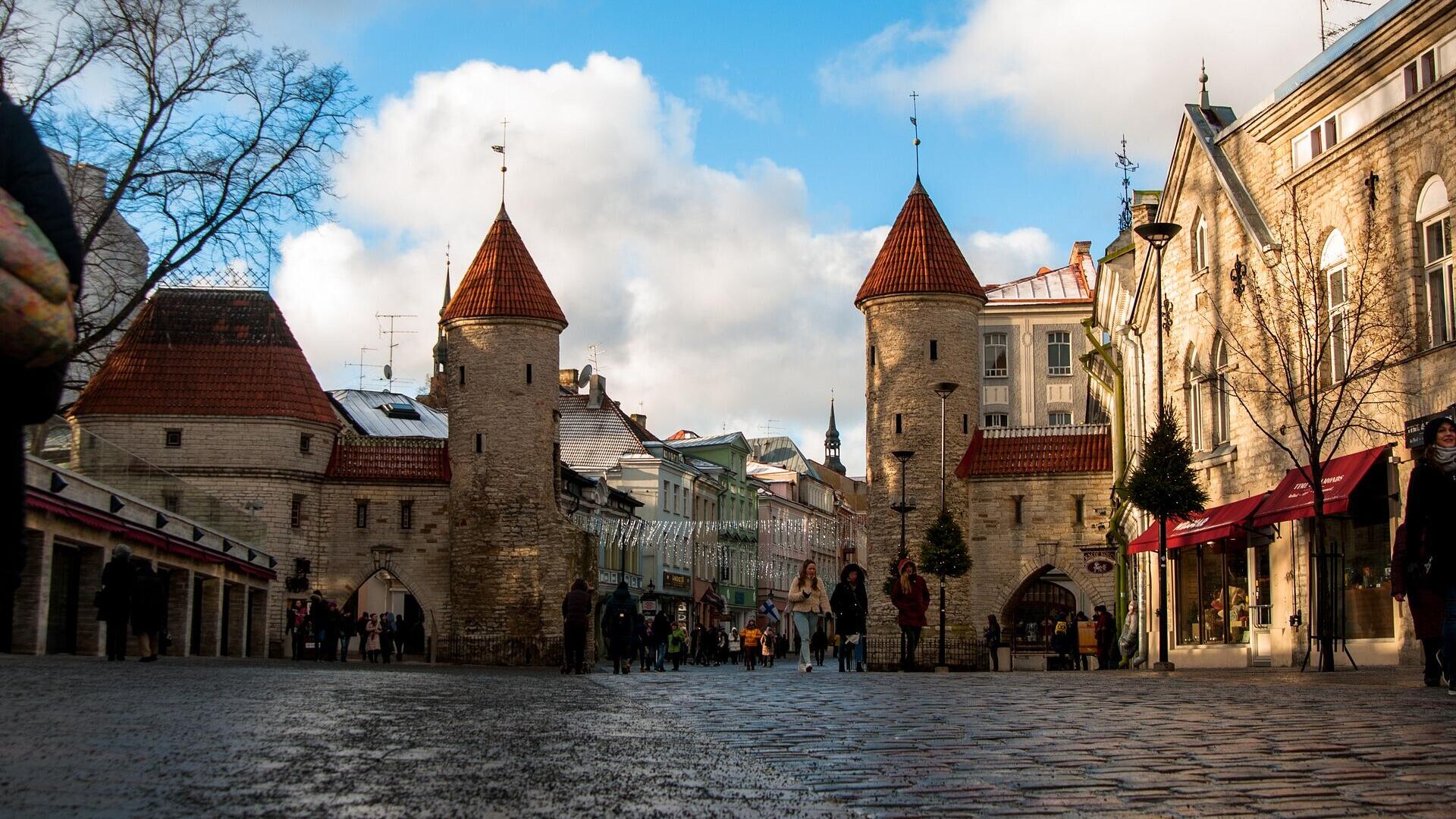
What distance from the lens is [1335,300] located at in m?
Answer: 25.4

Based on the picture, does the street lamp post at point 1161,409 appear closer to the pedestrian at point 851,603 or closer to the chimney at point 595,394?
the pedestrian at point 851,603

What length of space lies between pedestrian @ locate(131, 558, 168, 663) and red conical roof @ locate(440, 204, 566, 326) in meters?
30.0

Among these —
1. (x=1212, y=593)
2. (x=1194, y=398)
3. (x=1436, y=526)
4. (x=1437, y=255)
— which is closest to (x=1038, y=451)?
(x=1194, y=398)

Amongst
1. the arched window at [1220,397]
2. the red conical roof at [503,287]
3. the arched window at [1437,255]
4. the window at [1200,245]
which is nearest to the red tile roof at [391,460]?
the red conical roof at [503,287]

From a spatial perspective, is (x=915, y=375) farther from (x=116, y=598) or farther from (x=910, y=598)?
(x=116, y=598)

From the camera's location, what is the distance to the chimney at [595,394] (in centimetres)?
8312

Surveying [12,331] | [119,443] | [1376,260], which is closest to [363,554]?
[119,443]

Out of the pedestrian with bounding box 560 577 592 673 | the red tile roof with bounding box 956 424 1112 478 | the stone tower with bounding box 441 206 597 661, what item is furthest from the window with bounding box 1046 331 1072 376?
the pedestrian with bounding box 560 577 592 673

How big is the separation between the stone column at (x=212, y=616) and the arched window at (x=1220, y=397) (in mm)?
22410

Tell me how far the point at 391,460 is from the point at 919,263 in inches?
688

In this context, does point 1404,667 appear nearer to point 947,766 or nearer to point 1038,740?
point 1038,740

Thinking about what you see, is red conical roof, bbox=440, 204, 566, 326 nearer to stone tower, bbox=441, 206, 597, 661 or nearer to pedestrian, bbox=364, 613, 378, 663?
stone tower, bbox=441, 206, 597, 661

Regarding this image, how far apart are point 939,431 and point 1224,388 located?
70.1 ft

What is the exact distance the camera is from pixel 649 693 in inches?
614
